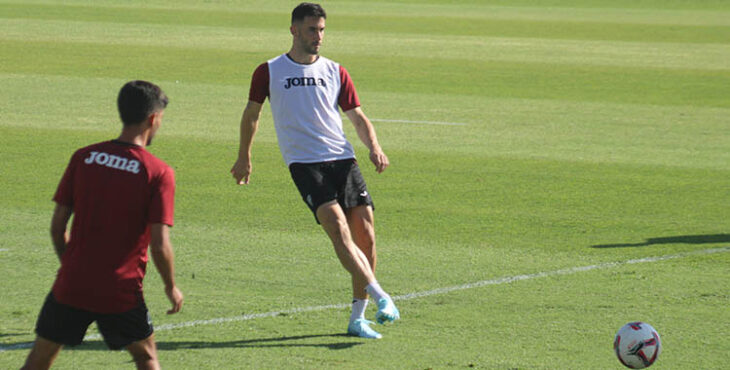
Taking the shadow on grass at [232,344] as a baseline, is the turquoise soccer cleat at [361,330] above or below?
above

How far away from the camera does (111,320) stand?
555 cm

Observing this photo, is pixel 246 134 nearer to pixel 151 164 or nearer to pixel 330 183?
pixel 330 183

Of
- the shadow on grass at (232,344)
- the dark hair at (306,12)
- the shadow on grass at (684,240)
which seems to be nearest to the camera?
the shadow on grass at (232,344)

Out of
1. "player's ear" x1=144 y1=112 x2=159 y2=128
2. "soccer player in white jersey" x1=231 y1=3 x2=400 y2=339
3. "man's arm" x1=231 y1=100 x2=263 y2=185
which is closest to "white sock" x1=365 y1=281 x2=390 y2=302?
"soccer player in white jersey" x1=231 y1=3 x2=400 y2=339

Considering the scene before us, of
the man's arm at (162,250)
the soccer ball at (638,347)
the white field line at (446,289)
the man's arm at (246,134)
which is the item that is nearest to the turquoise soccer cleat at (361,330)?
the white field line at (446,289)

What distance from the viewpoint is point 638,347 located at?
7184 mm

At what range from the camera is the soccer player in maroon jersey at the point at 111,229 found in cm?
539

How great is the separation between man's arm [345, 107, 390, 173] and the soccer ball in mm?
1949

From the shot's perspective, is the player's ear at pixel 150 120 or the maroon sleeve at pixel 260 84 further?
the maroon sleeve at pixel 260 84

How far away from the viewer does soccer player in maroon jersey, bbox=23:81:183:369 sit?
212 inches

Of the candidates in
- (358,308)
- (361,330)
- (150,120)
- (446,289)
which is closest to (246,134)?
(358,308)

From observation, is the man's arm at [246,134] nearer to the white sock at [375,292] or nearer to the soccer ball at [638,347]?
the white sock at [375,292]

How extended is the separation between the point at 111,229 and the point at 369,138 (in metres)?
3.06

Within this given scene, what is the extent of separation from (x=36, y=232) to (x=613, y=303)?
5218mm
